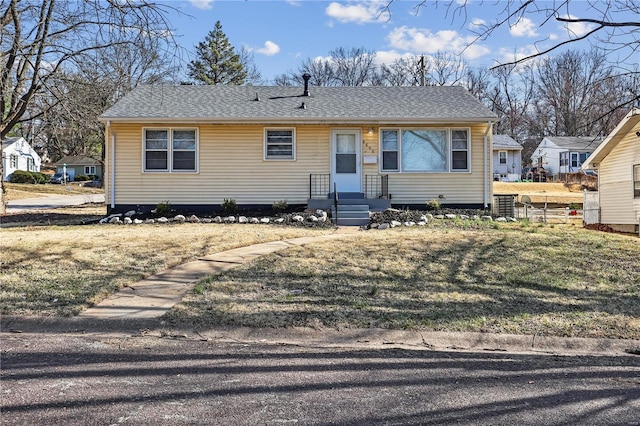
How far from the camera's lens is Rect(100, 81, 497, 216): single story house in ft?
49.4

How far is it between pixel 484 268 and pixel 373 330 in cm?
307

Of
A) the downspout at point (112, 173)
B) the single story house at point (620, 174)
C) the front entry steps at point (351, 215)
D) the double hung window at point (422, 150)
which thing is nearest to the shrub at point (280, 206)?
the front entry steps at point (351, 215)

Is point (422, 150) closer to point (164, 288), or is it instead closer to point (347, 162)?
point (347, 162)

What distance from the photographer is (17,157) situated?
5750cm

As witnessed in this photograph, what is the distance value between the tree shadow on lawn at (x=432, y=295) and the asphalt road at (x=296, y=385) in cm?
68

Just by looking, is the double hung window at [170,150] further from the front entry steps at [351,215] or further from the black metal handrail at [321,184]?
the front entry steps at [351,215]

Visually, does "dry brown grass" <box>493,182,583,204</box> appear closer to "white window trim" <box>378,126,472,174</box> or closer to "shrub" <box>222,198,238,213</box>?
"white window trim" <box>378,126,472,174</box>

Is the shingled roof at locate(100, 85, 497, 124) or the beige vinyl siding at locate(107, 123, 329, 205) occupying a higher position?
the shingled roof at locate(100, 85, 497, 124)

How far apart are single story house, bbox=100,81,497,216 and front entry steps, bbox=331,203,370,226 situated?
1292 mm

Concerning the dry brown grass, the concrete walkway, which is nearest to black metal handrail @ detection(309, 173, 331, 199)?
the concrete walkway

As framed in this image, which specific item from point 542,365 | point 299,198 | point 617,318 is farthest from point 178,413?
point 299,198

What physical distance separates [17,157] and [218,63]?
2766 centimetres

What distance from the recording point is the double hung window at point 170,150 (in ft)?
49.7

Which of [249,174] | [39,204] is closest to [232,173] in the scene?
[249,174]
